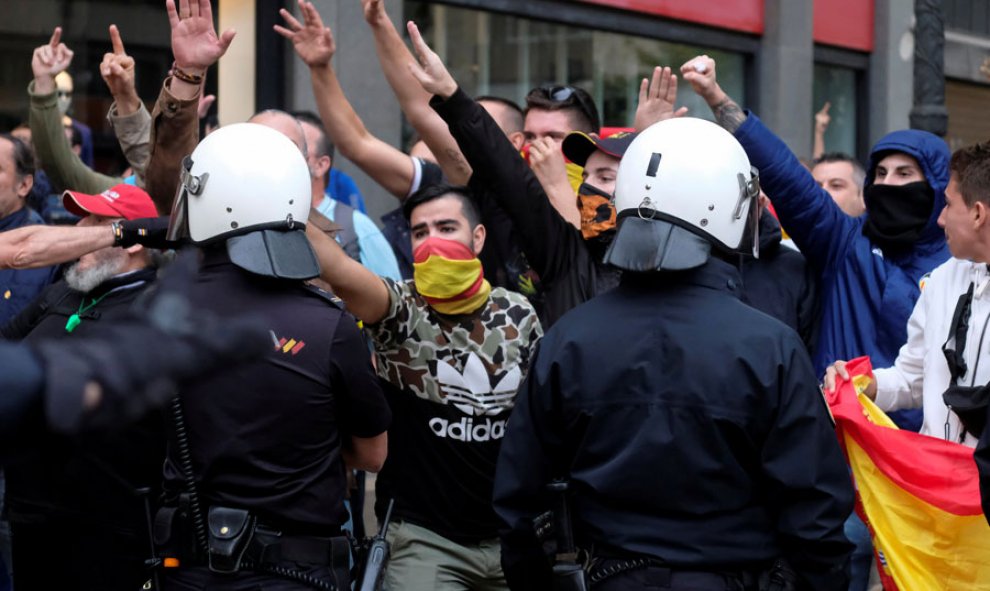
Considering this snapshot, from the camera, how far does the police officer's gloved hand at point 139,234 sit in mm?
4238

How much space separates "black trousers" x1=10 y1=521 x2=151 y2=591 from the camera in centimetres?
450

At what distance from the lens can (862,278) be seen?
200 inches

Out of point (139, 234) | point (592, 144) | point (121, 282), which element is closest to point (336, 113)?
point (592, 144)

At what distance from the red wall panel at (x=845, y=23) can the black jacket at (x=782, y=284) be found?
33.1 feet

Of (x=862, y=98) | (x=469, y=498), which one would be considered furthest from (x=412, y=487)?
(x=862, y=98)

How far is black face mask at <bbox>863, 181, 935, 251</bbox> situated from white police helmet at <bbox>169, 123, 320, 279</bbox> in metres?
2.31

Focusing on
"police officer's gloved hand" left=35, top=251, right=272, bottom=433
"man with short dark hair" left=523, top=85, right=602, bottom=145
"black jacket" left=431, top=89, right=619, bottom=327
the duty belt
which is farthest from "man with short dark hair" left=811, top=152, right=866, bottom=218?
"police officer's gloved hand" left=35, top=251, right=272, bottom=433

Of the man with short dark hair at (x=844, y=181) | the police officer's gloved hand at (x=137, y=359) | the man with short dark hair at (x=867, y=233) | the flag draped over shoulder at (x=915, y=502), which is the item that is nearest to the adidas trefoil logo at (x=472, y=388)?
the flag draped over shoulder at (x=915, y=502)

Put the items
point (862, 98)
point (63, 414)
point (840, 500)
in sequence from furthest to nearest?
point (862, 98)
point (840, 500)
point (63, 414)

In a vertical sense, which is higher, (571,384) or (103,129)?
(103,129)

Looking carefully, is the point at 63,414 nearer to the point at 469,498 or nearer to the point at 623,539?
the point at 623,539

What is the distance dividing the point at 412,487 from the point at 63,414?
8.55 ft

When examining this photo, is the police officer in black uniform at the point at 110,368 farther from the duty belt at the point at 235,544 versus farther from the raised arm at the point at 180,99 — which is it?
the raised arm at the point at 180,99

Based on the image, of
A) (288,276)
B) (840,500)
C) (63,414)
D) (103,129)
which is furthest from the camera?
(103,129)
